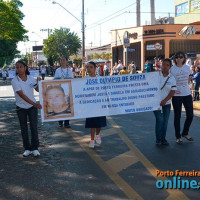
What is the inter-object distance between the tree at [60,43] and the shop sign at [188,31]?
37588mm

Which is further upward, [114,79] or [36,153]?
[114,79]

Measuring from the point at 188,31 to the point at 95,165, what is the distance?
109ft

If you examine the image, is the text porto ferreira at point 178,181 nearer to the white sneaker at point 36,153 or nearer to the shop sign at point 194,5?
the white sneaker at point 36,153

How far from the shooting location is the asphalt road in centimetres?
430

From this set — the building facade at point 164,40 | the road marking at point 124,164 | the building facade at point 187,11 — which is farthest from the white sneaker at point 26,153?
the building facade at point 187,11

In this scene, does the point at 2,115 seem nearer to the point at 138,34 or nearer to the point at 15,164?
the point at 15,164

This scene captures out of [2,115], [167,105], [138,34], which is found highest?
[138,34]

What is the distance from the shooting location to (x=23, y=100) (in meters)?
5.89

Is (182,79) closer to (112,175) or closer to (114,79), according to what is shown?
(114,79)

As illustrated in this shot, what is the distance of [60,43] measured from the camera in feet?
231

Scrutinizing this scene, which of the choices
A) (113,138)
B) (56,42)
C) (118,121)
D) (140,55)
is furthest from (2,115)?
(56,42)

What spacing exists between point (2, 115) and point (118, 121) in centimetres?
424

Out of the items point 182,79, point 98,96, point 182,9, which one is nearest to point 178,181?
point 98,96

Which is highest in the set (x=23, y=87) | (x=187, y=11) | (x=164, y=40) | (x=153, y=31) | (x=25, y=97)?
(x=187, y=11)
